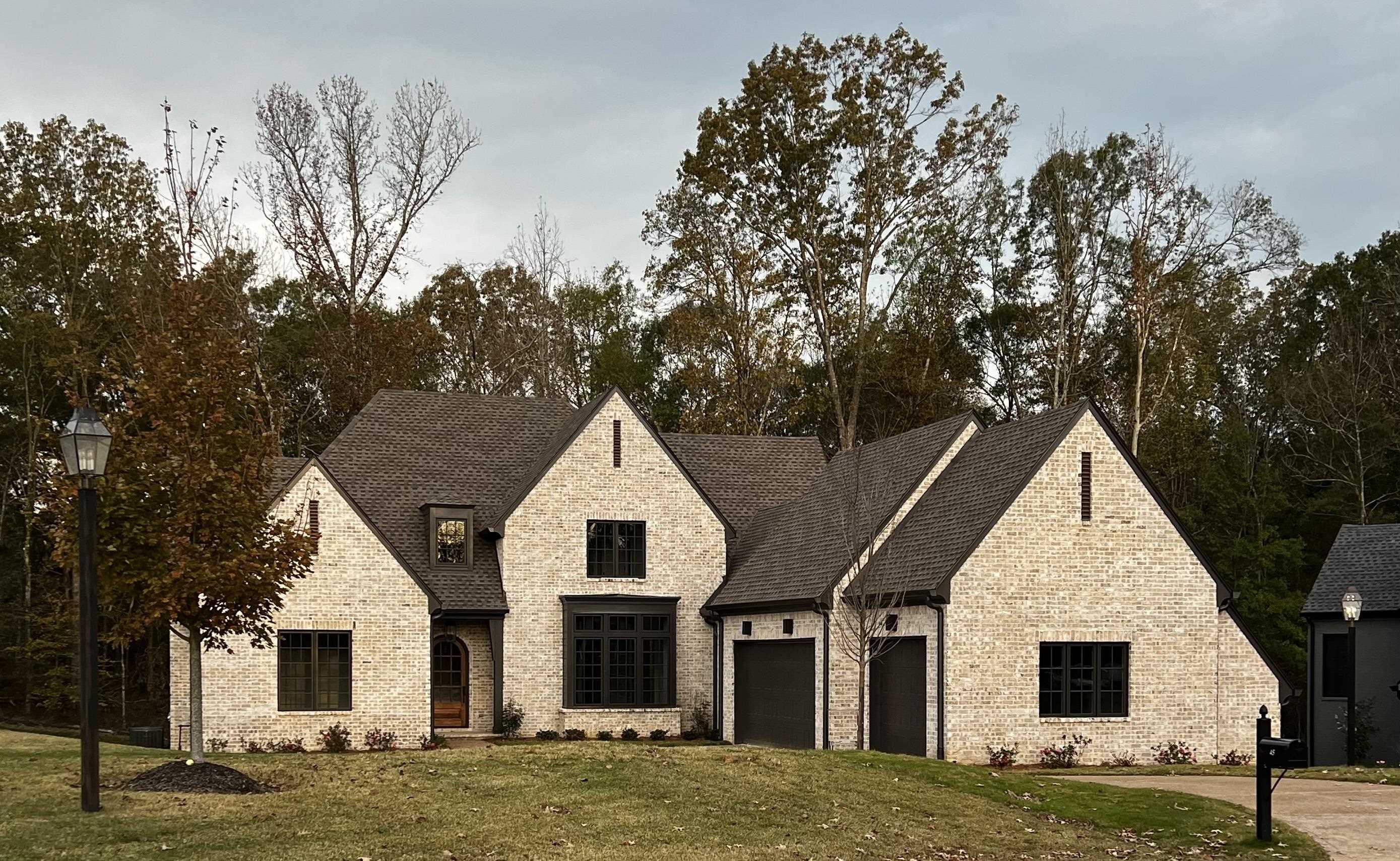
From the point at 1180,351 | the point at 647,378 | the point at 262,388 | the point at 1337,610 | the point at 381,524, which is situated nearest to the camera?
the point at 381,524

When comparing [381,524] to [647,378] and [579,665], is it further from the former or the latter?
[647,378]

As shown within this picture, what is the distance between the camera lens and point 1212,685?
2608 centimetres

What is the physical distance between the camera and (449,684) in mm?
31422

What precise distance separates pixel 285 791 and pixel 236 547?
9.87ft

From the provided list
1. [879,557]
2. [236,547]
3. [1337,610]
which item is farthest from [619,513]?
[1337,610]

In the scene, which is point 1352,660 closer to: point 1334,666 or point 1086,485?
point 1086,485

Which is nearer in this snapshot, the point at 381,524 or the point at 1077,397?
the point at 381,524

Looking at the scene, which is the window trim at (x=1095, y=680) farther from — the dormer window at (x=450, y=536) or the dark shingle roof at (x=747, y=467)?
the dormer window at (x=450, y=536)

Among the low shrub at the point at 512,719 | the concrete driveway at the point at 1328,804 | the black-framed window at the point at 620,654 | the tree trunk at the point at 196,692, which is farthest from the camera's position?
the black-framed window at the point at 620,654

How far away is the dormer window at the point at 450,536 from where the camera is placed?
31.4 meters

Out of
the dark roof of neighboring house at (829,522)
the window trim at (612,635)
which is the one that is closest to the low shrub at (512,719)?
the window trim at (612,635)

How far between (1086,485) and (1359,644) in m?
13.0

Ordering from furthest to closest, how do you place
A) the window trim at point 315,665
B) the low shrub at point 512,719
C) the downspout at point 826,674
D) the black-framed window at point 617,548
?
1. the black-framed window at point 617,548
2. the low shrub at point 512,719
3. the window trim at point 315,665
4. the downspout at point 826,674

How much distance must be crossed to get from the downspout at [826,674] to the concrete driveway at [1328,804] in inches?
206
